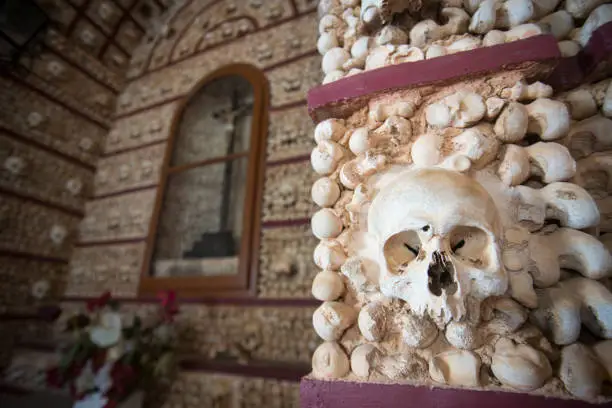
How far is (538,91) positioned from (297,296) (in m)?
1.43

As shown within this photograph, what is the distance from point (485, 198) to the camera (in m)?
0.62

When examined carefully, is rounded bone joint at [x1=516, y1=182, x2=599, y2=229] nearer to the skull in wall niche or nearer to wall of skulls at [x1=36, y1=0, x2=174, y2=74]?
the skull in wall niche

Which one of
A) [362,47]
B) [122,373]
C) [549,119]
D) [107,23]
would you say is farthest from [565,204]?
[107,23]

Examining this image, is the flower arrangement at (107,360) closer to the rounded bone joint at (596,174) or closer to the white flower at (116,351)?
the white flower at (116,351)

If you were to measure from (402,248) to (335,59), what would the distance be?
2.03 feet

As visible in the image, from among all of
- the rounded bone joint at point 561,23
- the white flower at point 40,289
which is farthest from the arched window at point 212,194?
the rounded bone joint at point 561,23

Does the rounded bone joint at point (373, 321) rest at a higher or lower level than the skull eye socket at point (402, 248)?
lower

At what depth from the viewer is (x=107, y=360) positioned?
149 cm

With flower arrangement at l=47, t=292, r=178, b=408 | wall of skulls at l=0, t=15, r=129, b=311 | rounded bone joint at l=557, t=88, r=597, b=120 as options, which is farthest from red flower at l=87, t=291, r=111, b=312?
rounded bone joint at l=557, t=88, r=597, b=120

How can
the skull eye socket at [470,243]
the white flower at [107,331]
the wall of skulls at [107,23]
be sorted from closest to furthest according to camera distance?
the skull eye socket at [470,243]
the white flower at [107,331]
the wall of skulls at [107,23]

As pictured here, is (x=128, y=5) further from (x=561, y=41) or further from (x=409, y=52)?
(x=561, y=41)

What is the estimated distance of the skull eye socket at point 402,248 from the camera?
667 millimetres

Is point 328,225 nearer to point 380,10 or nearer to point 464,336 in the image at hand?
point 464,336

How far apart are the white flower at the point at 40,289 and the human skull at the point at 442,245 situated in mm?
2936
